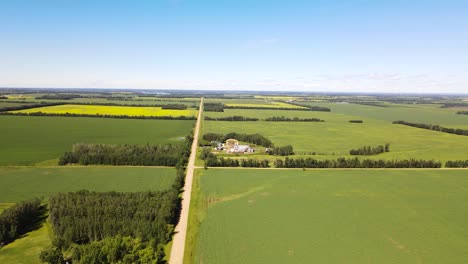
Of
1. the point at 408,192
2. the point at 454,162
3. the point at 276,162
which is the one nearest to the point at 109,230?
the point at 276,162

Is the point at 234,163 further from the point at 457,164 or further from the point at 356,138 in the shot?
the point at 356,138

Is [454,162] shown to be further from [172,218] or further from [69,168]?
[69,168]

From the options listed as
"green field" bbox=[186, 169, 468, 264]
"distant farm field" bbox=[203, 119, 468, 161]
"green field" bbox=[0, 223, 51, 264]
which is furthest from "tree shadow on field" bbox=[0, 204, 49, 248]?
"distant farm field" bbox=[203, 119, 468, 161]

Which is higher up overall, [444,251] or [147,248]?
[147,248]

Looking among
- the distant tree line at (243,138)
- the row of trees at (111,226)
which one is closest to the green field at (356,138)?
Result: the distant tree line at (243,138)

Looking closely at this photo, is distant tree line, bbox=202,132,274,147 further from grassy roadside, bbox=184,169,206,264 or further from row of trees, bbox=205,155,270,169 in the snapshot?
grassy roadside, bbox=184,169,206,264

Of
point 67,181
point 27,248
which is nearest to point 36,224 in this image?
point 27,248
